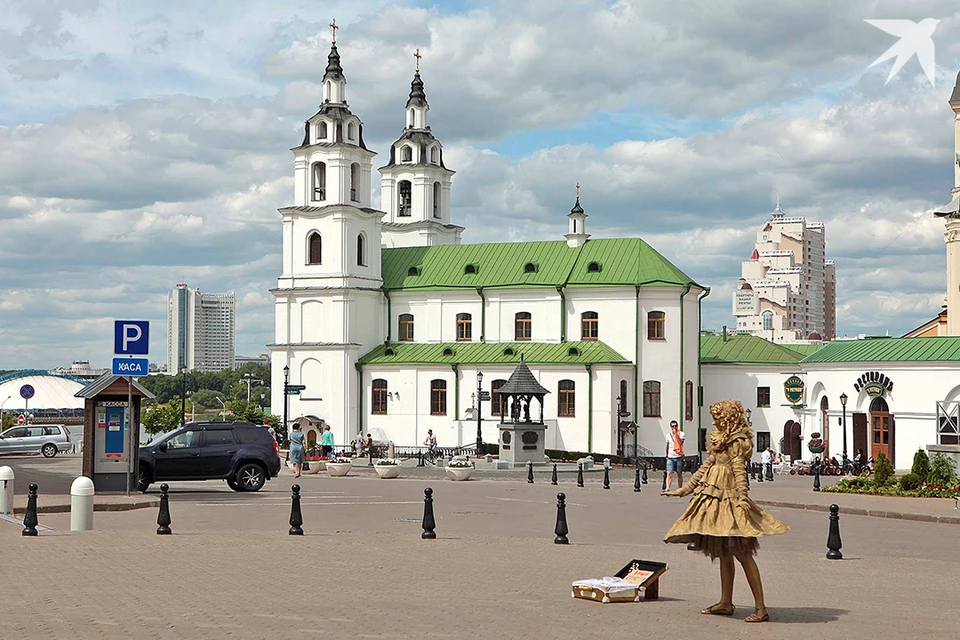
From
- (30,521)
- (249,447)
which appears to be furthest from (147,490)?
(30,521)

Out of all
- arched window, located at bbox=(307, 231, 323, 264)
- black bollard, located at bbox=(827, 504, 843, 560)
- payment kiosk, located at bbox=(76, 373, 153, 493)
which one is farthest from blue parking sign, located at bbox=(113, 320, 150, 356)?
arched window, located at bbox=(307, 231, 323, 264)

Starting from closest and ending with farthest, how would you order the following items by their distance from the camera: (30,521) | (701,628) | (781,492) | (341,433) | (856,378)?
(701,628), (30,521), (781,492), (856,378), (341,433)

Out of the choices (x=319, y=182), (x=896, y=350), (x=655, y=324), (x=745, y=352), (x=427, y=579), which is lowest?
(x=427, y=579)

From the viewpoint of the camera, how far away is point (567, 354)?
62844 millimetres

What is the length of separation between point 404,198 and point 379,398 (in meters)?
17.0

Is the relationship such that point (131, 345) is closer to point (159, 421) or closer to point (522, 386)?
point (522, 386)

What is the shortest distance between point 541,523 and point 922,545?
6.76 m

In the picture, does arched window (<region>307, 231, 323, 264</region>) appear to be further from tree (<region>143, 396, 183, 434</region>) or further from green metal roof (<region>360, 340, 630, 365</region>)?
tree (<region>143, 396, 183, 434</region>)

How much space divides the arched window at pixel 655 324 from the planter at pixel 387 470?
2835 centimetres

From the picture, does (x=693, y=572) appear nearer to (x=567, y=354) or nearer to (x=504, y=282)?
(x=567, y=354)

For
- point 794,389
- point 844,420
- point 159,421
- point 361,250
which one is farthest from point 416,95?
point 159,421

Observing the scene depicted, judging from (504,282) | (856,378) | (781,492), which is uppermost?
(504,282)

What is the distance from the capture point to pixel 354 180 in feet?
225

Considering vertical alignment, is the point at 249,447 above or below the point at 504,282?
below
